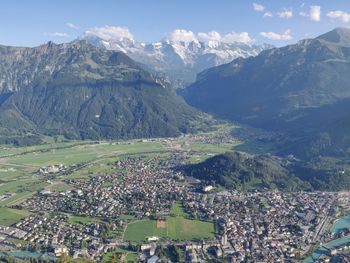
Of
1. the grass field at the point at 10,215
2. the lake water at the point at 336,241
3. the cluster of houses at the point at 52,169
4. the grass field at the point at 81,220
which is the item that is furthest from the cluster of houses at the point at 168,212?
the cluster of houses at the point at 52,169

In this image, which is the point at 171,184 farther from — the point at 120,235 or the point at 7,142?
the point at 7,142

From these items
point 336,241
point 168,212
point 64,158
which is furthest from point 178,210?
point 64,158

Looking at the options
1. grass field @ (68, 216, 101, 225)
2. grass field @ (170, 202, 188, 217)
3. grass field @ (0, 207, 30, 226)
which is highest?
grass field @ (170, 202, 188, 217)

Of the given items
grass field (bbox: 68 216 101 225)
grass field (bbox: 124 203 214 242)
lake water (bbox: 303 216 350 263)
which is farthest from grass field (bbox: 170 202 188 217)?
lake water (bbox: 303 216 350 263)

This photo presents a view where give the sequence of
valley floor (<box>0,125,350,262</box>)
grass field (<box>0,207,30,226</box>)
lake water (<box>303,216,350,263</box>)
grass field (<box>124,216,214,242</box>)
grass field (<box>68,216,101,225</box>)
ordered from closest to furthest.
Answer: lake water (<box>303,216,350,263</box>) → valley floor (<box>0,125,350,262</box>) → grass field (<box>124,216,214,242</box>) → grass field (<box>68,216,101,225</box>) → grass field (<box>0,207,30,226</box>)

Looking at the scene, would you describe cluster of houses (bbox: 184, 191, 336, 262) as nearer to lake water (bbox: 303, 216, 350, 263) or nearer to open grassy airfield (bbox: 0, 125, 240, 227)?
lake water (bbox: 303, 216, 350, 263)

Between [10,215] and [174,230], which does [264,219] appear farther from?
[10,215]

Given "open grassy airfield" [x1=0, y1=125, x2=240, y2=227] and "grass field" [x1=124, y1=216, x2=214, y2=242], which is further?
"open grassy airfield" [x1=0, y1=125, x2=240, y2=227]
